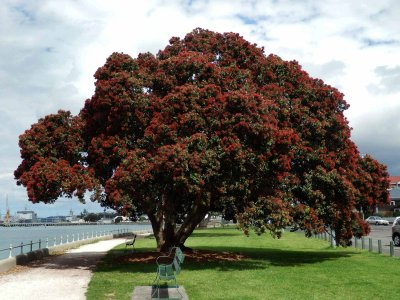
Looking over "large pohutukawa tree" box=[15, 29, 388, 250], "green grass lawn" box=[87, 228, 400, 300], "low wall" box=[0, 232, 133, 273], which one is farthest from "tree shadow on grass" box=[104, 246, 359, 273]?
"low wall" box=[0, 232, 133, 273]

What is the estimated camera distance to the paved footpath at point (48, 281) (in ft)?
43.6

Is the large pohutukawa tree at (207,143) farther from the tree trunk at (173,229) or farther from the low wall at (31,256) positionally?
the low wall at (31,256)

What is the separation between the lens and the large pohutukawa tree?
18.0m

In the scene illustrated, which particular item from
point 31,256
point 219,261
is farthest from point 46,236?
point 219,261

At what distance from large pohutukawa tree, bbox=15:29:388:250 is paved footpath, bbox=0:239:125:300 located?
2775 mm

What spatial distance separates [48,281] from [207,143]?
667 centimetres

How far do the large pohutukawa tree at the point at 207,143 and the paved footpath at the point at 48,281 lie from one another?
9.10 feet

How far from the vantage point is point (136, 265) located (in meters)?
20.2

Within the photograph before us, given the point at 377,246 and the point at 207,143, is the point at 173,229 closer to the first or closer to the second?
the point at 207,143

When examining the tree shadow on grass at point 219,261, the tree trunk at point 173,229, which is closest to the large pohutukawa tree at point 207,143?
the tree trunk at point 173,229

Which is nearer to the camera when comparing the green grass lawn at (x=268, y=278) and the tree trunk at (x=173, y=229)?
the green grass lawn at (x=268, y=278)

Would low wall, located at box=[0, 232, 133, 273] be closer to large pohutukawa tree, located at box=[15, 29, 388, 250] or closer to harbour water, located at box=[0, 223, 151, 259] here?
harbour water, located at box=[0, 223, 151, 259]

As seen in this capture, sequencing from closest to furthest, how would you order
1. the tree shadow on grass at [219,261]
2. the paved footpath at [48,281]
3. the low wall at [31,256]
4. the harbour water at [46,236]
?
the paved footpath at [48,281]
the low wall at [31,256]
the tree shadow on grass at [219,261]
the harbour water at [46,236]

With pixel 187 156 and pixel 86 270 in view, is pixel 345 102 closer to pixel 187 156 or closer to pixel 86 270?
pixel 187 156
